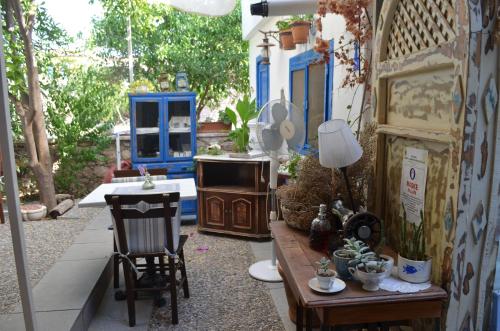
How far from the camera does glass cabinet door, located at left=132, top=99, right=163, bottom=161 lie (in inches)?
213

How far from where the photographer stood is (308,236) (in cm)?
239

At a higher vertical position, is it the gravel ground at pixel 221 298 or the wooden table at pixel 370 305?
the wooden table at pixel 370 305

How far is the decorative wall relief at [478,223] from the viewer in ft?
5.23

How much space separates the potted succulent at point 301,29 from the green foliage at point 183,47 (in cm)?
456

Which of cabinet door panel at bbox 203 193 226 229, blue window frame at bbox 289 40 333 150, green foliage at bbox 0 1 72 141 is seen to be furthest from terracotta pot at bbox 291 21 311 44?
green foliage at bbox 0 1 72 141

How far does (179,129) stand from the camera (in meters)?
5.54

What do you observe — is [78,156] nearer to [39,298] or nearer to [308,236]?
[39,298]

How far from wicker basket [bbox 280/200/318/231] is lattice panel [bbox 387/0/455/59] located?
967 mm

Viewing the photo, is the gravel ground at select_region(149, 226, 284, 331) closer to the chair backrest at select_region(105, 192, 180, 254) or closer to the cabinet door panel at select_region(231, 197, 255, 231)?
the cabinet door panel at select_region(231, 197, 255, 231)

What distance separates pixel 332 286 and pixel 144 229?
1.60m

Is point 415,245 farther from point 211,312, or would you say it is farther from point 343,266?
point 211,312

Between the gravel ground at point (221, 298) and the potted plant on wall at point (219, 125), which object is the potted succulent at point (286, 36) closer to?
the gravel ground at point (221, 298)

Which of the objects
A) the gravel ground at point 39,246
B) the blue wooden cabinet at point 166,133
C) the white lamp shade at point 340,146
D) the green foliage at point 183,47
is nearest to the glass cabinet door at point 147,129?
the blue wooden cabinet at point 166,133

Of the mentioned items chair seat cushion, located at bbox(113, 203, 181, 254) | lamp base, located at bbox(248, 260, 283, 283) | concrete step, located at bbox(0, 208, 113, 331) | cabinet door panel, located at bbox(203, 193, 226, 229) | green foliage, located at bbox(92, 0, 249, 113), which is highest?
green foliage, located at bbox(92, 0, 249, 113)
